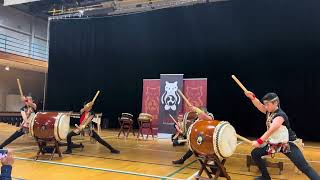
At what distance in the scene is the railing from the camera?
1492cm

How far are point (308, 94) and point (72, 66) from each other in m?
8.98

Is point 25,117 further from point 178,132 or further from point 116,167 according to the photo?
point 178,132

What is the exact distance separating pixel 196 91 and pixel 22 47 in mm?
11074

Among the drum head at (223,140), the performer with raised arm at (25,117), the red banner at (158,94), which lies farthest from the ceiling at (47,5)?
the drum head at (223,140)

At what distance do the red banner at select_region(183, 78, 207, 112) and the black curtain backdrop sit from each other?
4.42ft

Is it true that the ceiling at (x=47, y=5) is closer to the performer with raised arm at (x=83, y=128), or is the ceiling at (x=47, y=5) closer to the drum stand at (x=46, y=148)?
the performer with raised arm at (x=83, y=128)

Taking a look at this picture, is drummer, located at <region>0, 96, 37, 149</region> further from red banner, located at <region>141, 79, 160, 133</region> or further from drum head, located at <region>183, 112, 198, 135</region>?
red banner, located at <region>141, 79, 160, 133</region>

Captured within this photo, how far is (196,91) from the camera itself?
30.6 ft

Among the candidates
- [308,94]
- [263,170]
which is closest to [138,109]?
[308,94]

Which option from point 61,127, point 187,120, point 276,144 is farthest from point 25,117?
point 276,144

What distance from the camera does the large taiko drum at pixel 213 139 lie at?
3551 millimetres

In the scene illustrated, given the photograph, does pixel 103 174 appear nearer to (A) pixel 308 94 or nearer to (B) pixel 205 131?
(B) pixel 205 131

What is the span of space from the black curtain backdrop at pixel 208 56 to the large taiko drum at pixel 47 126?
6.27m

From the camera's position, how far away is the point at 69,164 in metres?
4.72
